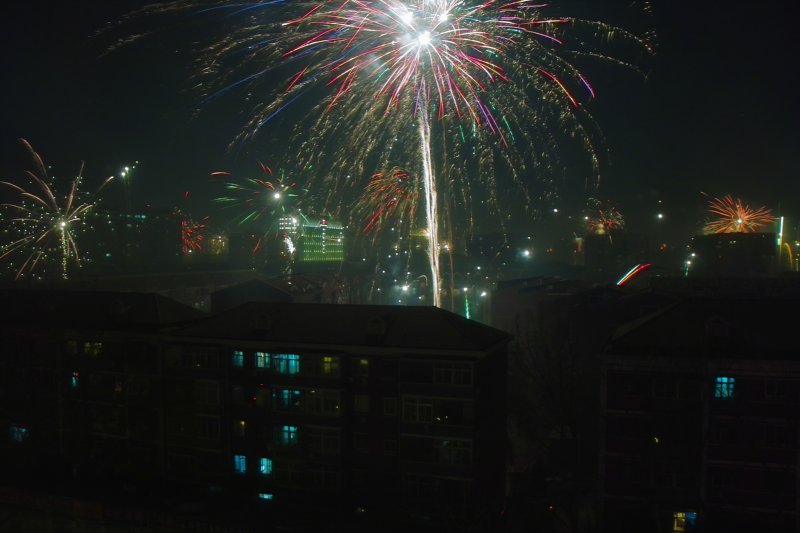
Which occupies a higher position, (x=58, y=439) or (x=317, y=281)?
(x=317, y=281)

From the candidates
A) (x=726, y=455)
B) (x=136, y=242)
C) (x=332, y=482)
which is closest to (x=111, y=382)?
(x=332, y=482)

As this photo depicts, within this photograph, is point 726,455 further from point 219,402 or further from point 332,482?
point 219,402

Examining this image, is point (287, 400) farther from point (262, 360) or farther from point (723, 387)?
point (723, 387)

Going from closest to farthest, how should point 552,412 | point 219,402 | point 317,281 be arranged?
point 219,402 < point 552,412 < point 317,281

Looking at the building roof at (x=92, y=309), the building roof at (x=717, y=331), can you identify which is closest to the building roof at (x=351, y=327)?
the building roof at (x=92, y=309)

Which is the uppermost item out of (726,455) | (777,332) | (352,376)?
(777,332)

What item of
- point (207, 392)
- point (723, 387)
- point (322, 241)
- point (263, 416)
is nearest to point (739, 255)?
point (723, 387)
